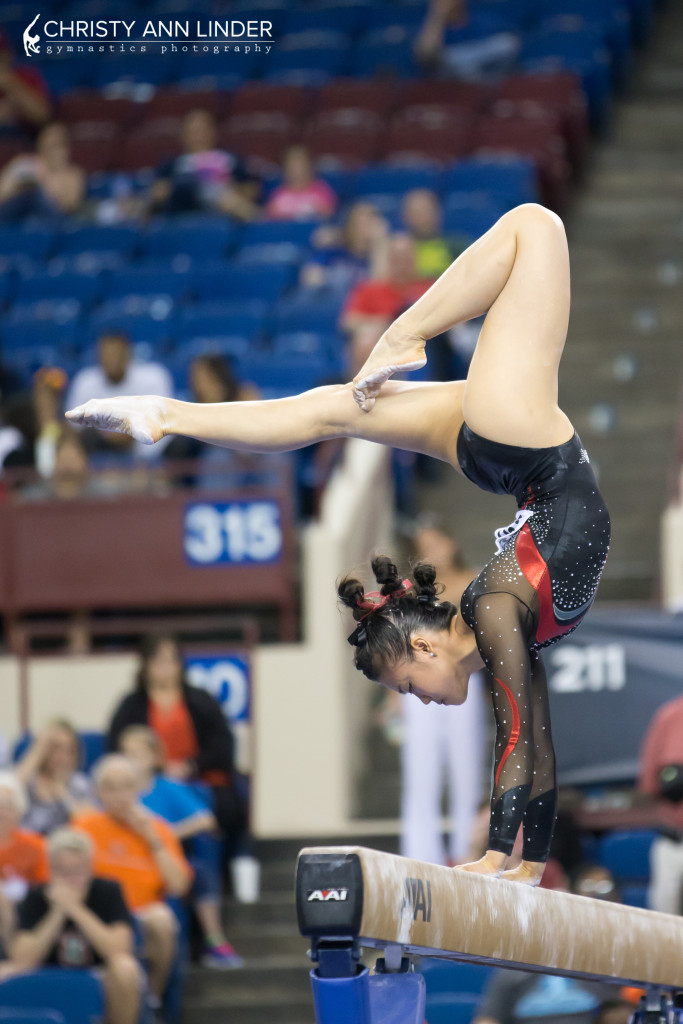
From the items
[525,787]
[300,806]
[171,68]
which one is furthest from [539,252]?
[171,68]

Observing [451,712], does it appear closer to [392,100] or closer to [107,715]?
[107,715]

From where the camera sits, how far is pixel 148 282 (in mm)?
9898

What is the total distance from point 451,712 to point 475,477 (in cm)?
317

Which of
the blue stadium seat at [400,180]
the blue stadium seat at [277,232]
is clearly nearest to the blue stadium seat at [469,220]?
the blue stadium seat at [400,180]

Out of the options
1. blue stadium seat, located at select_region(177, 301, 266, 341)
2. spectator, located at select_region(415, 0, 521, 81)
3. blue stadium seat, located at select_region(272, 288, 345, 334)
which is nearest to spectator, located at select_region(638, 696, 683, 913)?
blue stadium seat, located at select_region(272, 288, 345, 334)

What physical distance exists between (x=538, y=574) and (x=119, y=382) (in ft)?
17.3

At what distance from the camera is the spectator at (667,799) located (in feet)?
18.8

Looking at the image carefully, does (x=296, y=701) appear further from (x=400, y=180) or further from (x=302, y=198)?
(x=400, y=180)

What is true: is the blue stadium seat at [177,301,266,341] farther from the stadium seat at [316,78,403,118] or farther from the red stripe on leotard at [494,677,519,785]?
the red stripe on leotard at [494,677,519,785]

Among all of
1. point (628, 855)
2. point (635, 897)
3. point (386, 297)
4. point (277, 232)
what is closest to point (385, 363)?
point (635, 897)

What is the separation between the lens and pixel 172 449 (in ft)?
26.6

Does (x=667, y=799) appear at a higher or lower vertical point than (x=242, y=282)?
lower

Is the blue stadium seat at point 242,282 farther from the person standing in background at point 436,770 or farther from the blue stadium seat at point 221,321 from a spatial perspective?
the person standing in background at point 436,770

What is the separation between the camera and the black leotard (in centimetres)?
321
